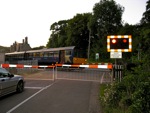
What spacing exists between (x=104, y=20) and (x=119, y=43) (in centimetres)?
4938

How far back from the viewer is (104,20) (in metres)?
59.0

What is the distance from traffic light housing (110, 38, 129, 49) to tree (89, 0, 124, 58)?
4627 centimetres

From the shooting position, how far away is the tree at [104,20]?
57.9m

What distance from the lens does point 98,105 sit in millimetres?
7859

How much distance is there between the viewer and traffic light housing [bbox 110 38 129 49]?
35.0 feet

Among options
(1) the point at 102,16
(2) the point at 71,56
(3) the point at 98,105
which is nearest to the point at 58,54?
(2) the point at 71,56

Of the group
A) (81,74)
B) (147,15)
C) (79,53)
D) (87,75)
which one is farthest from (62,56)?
(147,15)

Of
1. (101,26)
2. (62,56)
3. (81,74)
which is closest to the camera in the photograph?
(81,74)

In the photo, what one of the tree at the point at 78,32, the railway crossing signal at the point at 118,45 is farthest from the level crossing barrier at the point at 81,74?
the tree at the point at 78,32

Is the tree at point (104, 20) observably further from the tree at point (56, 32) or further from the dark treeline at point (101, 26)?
the tree at point (56, 32)

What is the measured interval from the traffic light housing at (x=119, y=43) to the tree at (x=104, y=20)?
46275 millimetres

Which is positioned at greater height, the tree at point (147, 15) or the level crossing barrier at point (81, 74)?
the tree at point (147, 15)

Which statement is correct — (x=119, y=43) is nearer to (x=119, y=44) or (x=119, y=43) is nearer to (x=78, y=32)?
(x=119, y=44)

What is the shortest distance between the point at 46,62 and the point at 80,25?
101ft
